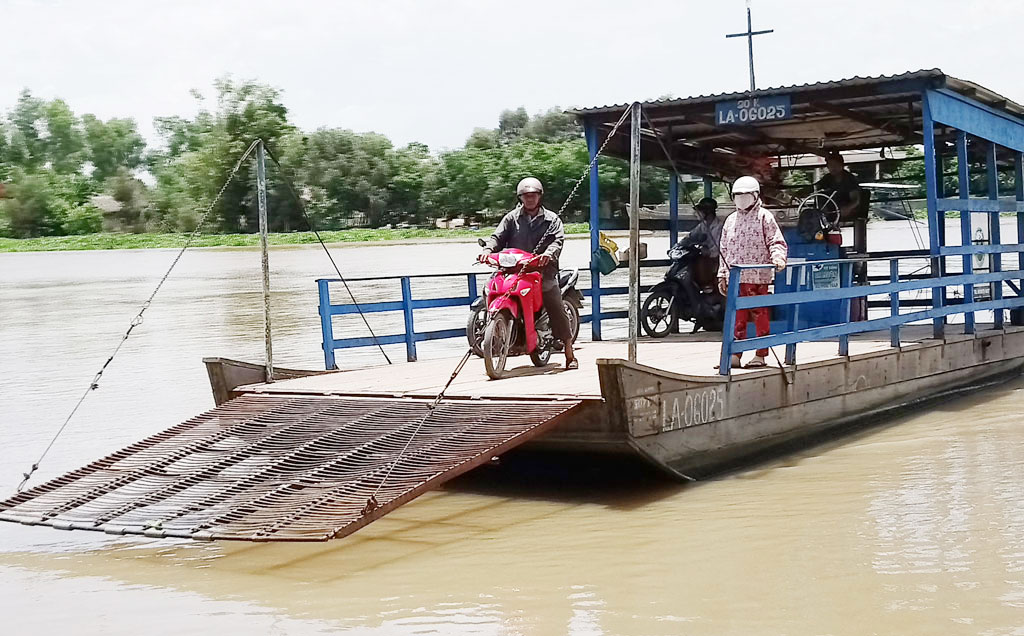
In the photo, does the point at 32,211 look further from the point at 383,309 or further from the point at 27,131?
the point at 383,309

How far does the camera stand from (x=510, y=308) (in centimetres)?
866

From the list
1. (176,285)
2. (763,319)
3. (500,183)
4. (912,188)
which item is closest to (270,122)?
(500,183)

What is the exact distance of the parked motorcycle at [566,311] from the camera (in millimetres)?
9759

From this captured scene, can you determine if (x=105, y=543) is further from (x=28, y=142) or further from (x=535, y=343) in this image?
(x=28, y=142)

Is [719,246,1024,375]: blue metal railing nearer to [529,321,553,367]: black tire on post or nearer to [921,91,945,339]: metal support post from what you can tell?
[921,91,945,339]: metal support post

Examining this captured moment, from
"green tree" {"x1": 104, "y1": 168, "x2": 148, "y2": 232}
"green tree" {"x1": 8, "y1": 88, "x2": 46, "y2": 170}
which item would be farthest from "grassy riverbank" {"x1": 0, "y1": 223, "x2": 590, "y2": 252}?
"green tree" {"x1": 8, "y1": 88, "x2": 46, "y2": 170}

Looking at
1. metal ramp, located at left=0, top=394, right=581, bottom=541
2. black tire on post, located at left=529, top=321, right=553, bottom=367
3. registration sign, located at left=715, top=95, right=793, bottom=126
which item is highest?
registration sign, located at left=715, top=95, right=793, bottom=126

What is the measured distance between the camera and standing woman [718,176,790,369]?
854 centimetres

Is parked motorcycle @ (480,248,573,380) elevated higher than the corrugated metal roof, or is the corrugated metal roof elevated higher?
the corrugated metal roof

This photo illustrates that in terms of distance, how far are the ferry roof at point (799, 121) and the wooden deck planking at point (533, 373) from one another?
183 centimetres

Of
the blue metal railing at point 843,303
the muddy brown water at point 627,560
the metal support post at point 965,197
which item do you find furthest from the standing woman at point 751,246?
the metal support post at point 965,197

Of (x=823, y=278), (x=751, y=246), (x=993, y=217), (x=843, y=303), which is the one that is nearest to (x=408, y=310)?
(x=751, y=246)

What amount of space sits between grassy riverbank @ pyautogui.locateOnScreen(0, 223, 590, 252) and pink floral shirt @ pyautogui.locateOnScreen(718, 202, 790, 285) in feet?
129

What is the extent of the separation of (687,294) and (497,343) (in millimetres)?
4082
